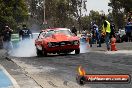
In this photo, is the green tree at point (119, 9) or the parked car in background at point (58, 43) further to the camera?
the green tree at point (119, 9)

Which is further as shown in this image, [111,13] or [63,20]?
[111,13]

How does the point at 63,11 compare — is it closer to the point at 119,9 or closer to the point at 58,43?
the point at 119,9

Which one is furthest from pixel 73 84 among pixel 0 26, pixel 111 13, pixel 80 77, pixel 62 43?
pixel 111 13

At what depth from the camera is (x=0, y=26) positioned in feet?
188

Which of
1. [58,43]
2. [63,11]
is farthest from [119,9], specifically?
[58,43]

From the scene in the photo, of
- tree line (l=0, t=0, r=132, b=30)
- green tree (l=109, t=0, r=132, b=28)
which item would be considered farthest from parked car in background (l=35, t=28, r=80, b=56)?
green tree (l=109, t=0, r=132, b=28)

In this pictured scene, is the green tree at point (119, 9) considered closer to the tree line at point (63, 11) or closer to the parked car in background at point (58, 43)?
the tree line at point (63, 11)

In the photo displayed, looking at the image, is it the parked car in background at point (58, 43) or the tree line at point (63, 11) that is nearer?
the parked car in background at point (58, 43)

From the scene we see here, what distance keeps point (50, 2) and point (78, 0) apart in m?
8.10

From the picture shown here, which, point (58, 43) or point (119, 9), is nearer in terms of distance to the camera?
point (58, 43)

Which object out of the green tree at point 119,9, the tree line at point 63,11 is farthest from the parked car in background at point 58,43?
the green tree at point 119,9

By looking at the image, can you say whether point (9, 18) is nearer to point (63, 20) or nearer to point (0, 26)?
point (0, 26)

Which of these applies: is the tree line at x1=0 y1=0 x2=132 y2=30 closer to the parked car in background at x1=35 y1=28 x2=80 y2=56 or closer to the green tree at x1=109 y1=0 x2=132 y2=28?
the green tree at x1=109 y1=0 x2=132 y2=28

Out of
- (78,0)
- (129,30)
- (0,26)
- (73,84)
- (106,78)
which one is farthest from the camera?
(78,0)
